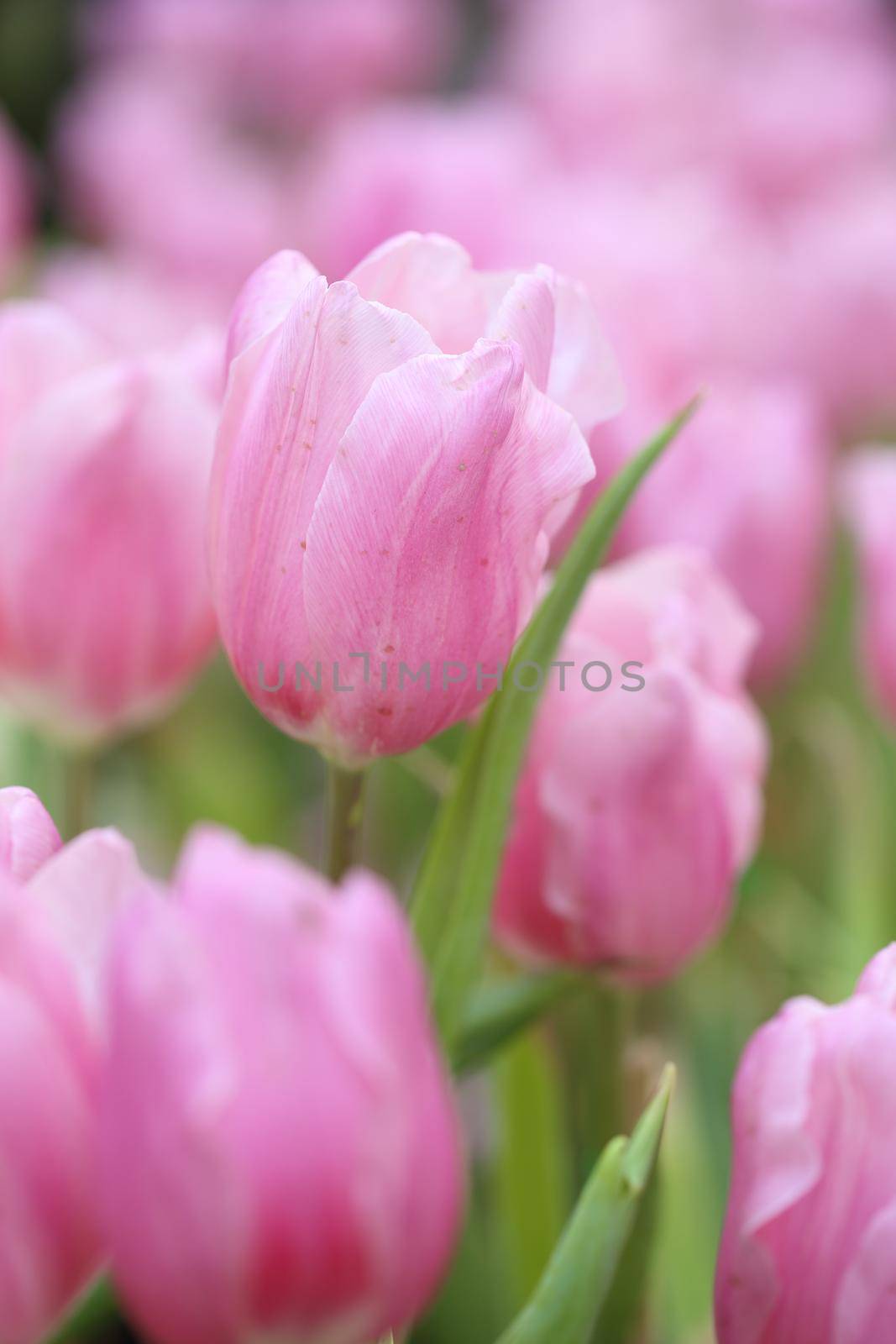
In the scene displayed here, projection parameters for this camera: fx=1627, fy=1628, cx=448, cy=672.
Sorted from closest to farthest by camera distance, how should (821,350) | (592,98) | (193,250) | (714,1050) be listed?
(714,1050) → (821,350) → (193,250) → (592,98)

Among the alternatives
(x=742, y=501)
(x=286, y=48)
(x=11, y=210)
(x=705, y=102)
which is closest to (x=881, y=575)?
(x=742, y=501)

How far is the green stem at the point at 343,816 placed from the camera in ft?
1.02

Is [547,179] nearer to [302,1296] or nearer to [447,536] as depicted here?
[447,536]

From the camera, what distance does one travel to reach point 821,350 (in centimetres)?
84

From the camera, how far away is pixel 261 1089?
0.20m

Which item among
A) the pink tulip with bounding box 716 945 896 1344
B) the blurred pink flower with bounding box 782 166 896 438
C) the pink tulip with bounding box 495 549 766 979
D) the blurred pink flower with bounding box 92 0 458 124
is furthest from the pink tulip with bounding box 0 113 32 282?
the pink tulip with bounding box 716 945 896 1344

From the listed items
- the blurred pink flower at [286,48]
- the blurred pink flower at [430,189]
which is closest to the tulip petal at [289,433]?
the blurred pink flower at [430,189]

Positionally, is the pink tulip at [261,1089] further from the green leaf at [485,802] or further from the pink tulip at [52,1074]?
the green leaf at [485,802]

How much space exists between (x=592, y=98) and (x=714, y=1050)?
824mm

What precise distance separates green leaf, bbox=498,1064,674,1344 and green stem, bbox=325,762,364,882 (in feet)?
0.24

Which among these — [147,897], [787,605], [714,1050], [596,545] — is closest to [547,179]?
[787,605]

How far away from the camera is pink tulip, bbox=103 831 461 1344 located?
0.19 m

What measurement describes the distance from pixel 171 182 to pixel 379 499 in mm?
932

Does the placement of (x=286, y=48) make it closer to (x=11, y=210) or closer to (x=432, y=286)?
(x=11, y=210)
